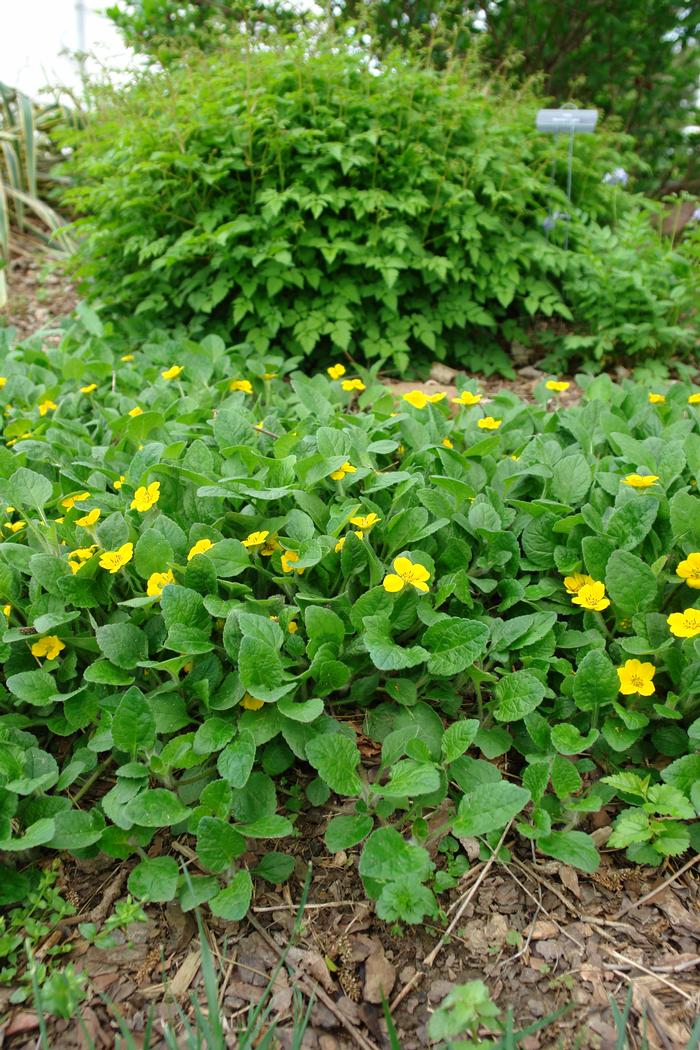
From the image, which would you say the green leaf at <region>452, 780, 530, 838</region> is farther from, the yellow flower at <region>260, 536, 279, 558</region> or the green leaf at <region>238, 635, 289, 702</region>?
the yellow flower at <region>260, 536, 279, 558</region>

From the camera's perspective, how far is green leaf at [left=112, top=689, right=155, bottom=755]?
159 centimetres

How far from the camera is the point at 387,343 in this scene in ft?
11.9

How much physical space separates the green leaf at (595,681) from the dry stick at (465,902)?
0.32m

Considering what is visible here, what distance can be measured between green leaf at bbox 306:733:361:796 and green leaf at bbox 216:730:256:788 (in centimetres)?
12

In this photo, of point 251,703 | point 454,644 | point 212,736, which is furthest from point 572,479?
point 212,736

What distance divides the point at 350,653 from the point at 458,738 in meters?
0.32

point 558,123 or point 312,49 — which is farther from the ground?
point 312,49

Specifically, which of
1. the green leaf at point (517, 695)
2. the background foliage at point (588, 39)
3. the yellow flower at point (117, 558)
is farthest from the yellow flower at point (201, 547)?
the background foliage at point (588, 39)

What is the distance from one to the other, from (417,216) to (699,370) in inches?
59.8

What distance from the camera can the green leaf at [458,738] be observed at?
160 centimetres

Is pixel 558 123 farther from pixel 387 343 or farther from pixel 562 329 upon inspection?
pixel 387 343

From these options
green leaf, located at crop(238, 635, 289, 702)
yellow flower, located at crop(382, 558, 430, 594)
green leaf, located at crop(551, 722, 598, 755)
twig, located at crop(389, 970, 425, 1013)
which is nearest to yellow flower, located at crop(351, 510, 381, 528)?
yellow flower, located at crop(382, 558, 430, 594)

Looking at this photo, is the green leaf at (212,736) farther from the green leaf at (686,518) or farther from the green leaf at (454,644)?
the green leaf at (686,518)

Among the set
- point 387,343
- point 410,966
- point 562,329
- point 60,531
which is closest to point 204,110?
point 387,343
